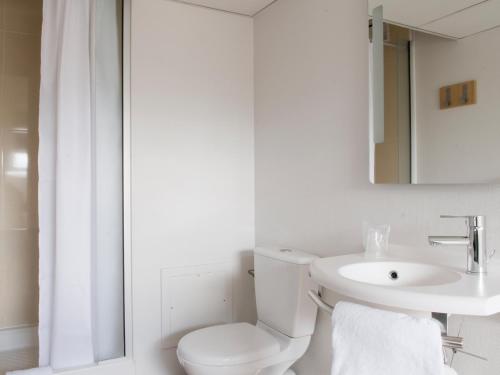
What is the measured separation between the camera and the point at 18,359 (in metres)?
2.64

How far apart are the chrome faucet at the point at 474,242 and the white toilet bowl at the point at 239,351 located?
0.90m

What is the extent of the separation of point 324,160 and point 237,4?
1048 millimetres

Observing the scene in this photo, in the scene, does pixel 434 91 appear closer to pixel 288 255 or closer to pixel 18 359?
pixel 288 255

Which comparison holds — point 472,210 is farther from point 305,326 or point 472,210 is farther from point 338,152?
point 305,326

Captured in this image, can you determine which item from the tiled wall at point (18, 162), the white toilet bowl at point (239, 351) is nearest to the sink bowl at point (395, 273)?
the white toilet bowl at point (239, 351)

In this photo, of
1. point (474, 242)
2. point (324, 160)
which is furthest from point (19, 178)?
point (474, 242)

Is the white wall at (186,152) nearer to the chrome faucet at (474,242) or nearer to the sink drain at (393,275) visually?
the sink drain at (393,275)

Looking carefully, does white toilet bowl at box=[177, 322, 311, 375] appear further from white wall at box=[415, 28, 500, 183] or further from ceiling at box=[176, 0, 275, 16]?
ceiling at box=[176, 0, 275, 16]

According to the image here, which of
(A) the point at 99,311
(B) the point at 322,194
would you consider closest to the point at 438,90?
(B) the point at 322,194

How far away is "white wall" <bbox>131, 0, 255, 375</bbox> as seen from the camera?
220 centimetres

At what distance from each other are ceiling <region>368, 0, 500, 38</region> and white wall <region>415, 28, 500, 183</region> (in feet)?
0.10

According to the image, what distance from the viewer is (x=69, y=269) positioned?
6.40ft

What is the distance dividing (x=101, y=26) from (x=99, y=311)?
4.59 ft

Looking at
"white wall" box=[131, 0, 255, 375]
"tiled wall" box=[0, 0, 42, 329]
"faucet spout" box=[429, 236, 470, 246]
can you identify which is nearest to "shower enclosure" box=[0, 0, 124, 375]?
"tiled wall" box=[0, 0, 42, 329]
